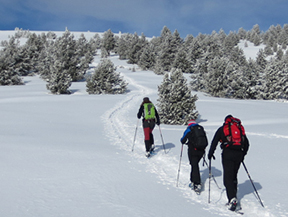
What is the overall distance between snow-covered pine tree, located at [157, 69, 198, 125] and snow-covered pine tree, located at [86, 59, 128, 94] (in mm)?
16497

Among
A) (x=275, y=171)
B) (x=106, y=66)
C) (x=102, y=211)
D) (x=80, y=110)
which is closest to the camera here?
(x=102, y=211)

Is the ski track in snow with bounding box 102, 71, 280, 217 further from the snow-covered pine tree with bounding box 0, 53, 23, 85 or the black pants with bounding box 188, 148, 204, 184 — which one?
the snow-covered pine tree with bounding box 0, 53, 23, 85

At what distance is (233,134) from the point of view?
4.60 metres

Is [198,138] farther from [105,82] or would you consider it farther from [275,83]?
[275,83]

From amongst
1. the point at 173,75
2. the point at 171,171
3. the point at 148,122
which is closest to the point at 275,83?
the point at 173,75

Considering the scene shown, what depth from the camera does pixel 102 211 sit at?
3867mm

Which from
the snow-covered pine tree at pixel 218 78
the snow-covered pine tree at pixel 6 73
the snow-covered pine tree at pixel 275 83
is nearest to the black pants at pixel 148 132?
the snow-covered pine tree at pixel 218 78

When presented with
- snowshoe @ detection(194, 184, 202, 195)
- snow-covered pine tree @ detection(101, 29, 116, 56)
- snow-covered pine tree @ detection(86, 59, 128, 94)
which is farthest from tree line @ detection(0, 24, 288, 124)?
snow-covered pine tree @ detection(101, 29, 116, 56)

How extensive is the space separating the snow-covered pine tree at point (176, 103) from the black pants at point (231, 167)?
11720mm

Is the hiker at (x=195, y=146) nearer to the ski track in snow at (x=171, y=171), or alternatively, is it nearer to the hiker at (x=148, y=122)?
the ski track in snow at (x=171, y=171)

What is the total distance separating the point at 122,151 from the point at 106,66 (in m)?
26.8

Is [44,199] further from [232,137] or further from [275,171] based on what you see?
[275,171]

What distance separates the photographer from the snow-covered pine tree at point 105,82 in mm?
31922

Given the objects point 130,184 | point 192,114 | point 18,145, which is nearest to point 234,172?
point 130,184
